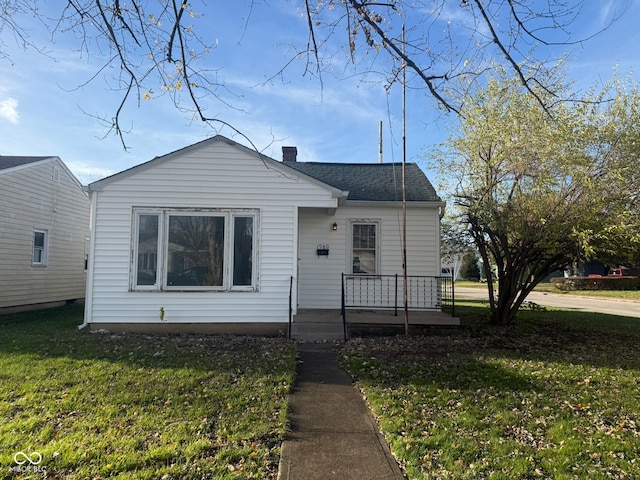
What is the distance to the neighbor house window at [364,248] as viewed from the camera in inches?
412

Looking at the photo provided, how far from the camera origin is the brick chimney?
1397cm

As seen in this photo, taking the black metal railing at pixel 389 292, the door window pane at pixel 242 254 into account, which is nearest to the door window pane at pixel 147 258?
the door window pane at pixel 242 254

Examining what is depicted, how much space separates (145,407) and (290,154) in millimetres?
10615

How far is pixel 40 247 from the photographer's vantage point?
45.3ft

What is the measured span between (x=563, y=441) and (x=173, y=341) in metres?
6.27

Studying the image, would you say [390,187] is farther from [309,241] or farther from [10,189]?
[10,189]

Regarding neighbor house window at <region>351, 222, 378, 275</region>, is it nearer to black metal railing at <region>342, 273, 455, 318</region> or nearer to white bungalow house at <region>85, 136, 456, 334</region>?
black metal railing at <region>342, 273, 455, 318</region>

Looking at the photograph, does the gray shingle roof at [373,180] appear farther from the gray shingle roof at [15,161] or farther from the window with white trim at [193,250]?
the gray shingle roof at [15,161]

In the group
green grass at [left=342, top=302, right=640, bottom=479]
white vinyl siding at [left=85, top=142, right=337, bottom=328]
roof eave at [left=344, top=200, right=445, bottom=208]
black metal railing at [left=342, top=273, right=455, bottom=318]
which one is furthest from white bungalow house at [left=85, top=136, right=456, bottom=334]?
green grass at [left=342, top=302, right=640, bottom=479]

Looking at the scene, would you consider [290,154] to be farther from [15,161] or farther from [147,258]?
[15,161]

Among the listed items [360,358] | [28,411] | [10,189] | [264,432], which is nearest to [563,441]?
[264,432]

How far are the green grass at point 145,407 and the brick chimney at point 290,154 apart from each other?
780 cm

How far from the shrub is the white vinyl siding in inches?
987

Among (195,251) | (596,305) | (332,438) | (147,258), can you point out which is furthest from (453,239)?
(596,305)
